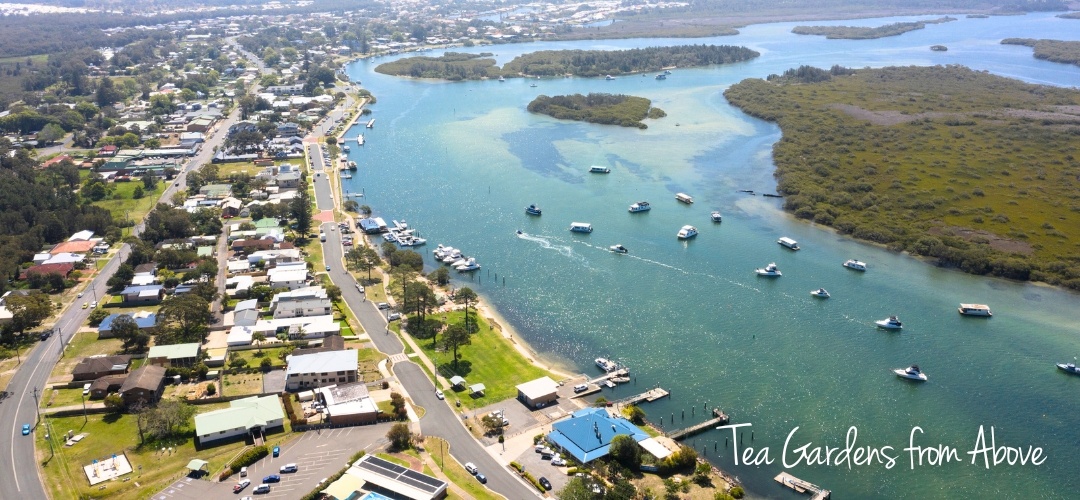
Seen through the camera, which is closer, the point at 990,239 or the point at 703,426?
the point at 703,426

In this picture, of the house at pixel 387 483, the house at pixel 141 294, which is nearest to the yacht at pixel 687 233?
the house at pixel 387 483

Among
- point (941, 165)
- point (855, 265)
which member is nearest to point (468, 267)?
point (855, 265)

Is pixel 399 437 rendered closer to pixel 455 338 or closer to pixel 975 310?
pixel 455 338

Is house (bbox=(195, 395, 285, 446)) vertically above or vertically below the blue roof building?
above

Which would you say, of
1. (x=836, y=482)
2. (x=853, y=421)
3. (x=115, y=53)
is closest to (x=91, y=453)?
(x=836, y=482)

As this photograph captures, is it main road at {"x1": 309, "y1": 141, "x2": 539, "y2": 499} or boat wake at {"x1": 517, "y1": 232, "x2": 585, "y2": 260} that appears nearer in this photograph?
main road at {"x1": 309, "y1": 141, "x2": 539, "y2": 499}

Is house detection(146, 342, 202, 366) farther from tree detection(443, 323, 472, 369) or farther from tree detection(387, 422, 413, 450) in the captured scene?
tree detection(387, 422, 413, 450)

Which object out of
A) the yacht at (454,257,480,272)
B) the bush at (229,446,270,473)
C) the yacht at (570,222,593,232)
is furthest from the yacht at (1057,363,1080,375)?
the bush at (229,446,270,473)
